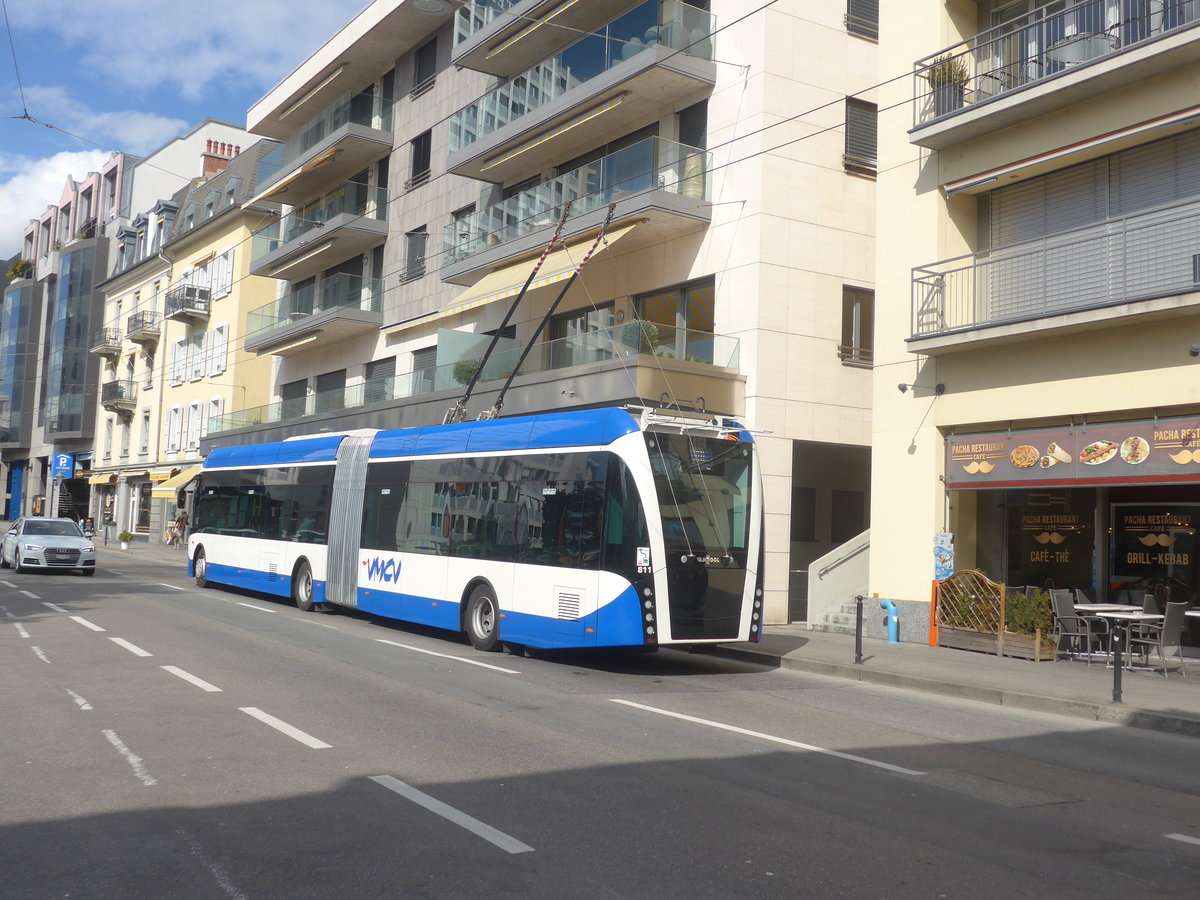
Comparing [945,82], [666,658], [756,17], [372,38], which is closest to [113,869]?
[666,658]

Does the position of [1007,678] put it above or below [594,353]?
below

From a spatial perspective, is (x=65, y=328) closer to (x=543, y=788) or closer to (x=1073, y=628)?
(x=1073, y=628)

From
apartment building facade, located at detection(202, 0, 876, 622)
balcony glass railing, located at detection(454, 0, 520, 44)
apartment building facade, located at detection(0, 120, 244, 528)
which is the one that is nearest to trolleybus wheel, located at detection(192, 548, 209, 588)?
apartment building facade, located at detection(202, 0, 876, 622)

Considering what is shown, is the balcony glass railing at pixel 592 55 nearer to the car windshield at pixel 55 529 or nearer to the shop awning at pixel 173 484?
the car windshield at pixel 55 529

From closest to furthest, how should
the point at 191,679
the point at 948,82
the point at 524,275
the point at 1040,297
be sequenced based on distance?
the point at 191,679, the point at 1040,297, the point at 948,82, the point at 524,275

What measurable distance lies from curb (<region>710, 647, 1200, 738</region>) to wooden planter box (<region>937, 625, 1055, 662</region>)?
290 cm

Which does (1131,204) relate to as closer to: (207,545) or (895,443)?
(895,443)

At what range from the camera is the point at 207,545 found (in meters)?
26.1

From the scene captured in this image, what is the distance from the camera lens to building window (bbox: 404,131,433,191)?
3359 centimetres

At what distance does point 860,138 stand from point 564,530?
13335mm

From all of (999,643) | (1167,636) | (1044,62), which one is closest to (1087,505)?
(999,643)

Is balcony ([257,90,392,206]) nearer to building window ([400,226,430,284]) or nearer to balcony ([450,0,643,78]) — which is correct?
building window ([400,226,430,284])

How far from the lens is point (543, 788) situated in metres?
6.90

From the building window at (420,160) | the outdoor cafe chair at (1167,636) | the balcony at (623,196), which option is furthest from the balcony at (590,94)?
the outdoor cafe chair at (1167,636)
